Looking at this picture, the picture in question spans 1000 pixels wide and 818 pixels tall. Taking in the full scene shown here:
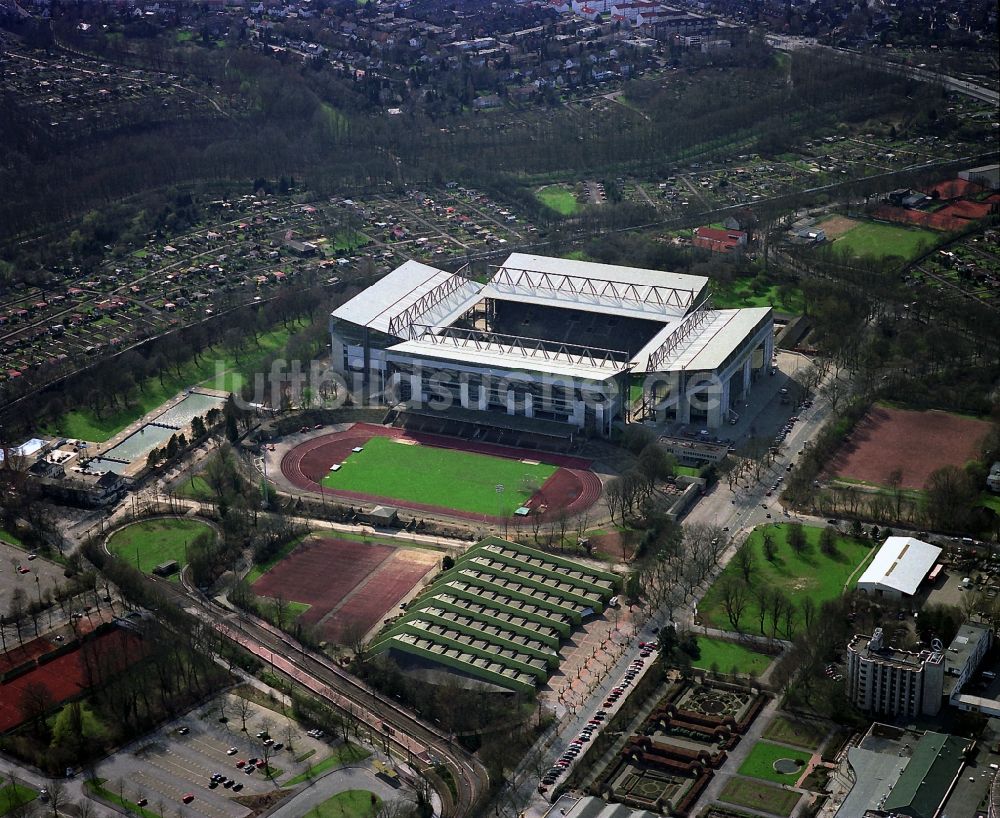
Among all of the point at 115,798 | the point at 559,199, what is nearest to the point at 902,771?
the point at 115,798

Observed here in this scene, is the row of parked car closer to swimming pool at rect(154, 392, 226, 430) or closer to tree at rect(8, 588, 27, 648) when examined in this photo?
tree at rect(8, 588, 27, 648)

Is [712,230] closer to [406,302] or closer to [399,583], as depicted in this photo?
[406,302]

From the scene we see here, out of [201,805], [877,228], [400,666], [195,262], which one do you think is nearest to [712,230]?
[877,228]

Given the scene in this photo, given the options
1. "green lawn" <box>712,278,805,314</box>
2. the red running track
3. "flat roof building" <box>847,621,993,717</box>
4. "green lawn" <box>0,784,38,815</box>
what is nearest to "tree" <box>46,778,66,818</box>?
"green lawn" <box>0,784,38,815</box>

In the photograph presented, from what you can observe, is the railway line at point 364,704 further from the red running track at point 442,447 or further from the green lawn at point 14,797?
the red running track at point 442,447

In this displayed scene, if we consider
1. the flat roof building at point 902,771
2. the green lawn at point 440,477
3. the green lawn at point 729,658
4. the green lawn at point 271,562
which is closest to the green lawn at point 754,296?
the green lawn at point 440,477

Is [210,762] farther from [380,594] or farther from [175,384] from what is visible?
[175,384]

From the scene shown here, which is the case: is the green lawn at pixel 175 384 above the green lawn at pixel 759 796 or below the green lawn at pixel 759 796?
below
